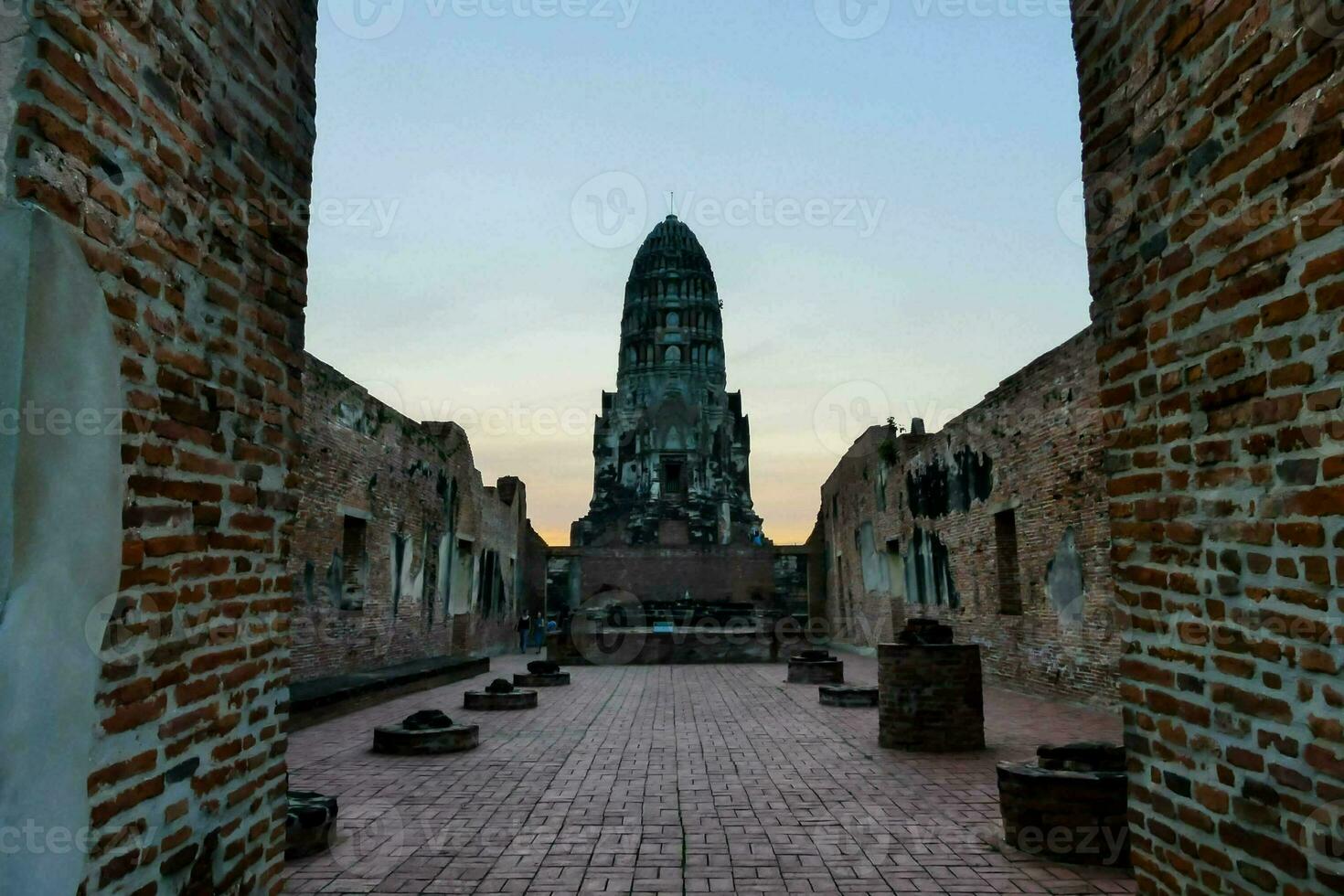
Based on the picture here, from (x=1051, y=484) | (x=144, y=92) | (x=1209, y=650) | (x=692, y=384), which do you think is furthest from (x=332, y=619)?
(x=692, y=384)

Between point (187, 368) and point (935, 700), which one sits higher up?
point (187, 368)

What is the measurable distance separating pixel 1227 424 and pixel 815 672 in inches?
510

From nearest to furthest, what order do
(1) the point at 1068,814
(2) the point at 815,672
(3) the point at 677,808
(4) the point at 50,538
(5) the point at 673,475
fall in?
(4) the point at 50,538
(1) the point at 1068,814
(3) the point at 677,808
(2) the point at 815,672
(5) the point at 673,475

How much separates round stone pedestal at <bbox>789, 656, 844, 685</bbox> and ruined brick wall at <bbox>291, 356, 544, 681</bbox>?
22.4ft

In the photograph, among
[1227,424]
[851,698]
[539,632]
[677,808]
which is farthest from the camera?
[539,632]

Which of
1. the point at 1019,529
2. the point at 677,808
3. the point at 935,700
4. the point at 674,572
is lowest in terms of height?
the point at 677,808

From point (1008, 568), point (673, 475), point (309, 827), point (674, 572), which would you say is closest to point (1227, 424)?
point (309, 827)

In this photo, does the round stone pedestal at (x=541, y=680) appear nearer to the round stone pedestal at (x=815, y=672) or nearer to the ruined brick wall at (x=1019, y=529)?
the round stone pedestal at (x=815, y=672)

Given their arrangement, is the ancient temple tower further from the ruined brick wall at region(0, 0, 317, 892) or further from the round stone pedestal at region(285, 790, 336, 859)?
the ruined brick wall at region(0, 0, 317, 892)

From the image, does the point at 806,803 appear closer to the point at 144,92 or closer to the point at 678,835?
the point at 678,835

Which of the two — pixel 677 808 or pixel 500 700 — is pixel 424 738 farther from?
pixel 500 700

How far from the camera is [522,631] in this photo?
26.1m

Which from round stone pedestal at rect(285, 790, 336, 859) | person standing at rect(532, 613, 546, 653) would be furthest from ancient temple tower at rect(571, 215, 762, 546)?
round stone pedestal at rect(285, 790, 336, 859)

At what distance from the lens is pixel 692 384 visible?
5109cm
